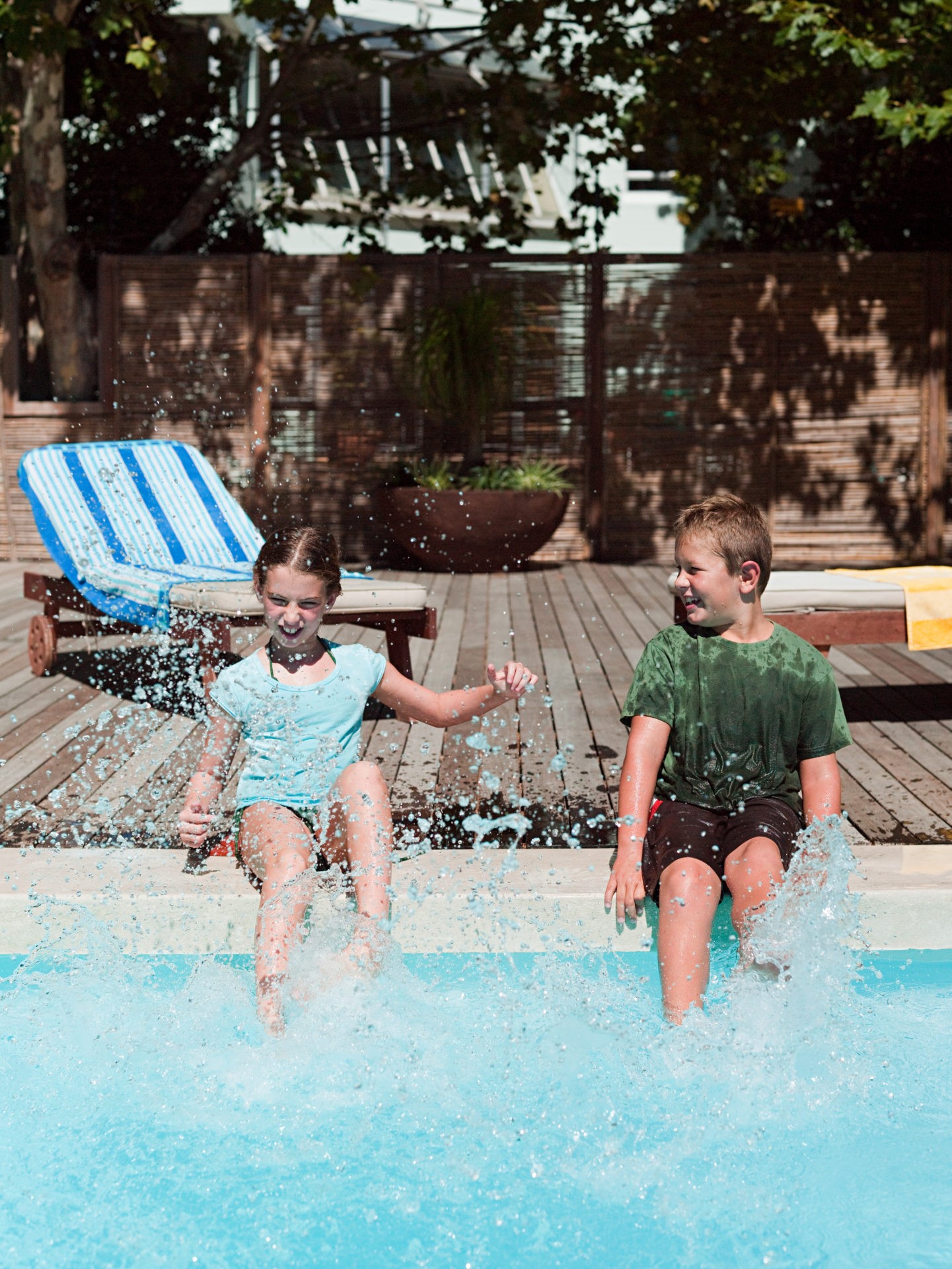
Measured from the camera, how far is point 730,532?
3.25 meters

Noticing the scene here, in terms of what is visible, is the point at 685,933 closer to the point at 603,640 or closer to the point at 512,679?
the point at 512,679

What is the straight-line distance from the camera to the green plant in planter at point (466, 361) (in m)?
10.9

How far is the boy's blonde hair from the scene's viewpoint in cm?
324

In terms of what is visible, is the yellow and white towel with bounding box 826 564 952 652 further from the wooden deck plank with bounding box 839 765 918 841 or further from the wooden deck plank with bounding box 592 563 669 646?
the wooden deck plank with bounding box 592 563 669 646

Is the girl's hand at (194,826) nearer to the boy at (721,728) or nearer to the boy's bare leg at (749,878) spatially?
the boy at (721,728)

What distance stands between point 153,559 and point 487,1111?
13.7 ft

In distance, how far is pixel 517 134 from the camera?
11.9 meters

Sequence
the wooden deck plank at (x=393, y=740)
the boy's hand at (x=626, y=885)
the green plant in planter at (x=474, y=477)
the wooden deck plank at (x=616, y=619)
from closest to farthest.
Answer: the boy's hand at (x=626, y=885) < the wooden deck plank at (x=393, y=740) < the wooden deck plank at (x=616, y=619) < the green plant in planter at (x=474, y=477)

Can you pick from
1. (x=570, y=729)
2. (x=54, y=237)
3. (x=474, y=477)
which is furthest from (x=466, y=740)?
(x=54, y=237)

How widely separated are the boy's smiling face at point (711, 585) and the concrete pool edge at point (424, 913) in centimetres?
67

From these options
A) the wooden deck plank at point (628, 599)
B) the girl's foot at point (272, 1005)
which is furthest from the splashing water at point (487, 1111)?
the wooden deck plank at point (628, 599)

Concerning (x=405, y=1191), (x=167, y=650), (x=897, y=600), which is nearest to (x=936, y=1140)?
(x=405, y=1191)

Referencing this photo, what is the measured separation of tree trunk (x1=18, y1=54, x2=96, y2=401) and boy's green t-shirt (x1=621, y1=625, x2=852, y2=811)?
8346 millimetres

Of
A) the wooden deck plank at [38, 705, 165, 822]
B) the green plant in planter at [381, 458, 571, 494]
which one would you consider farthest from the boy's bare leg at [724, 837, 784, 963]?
the green plant in planter at [381, 458, 571, 494]
